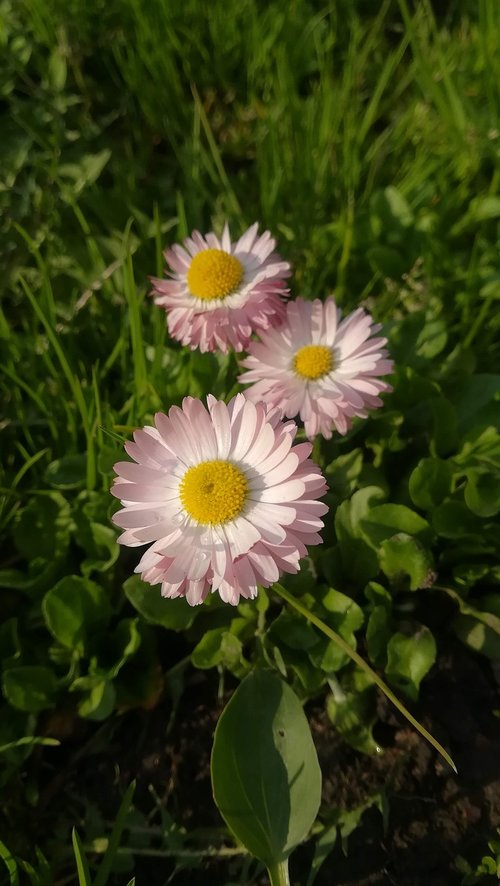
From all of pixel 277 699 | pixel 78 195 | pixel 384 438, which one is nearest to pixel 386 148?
pixel 78 195

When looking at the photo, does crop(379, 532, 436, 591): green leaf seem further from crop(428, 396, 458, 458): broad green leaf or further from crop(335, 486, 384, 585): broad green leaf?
crop(428, 396, 458, 458): broad green leaf

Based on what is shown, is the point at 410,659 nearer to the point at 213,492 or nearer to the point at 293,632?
the point at 293,632

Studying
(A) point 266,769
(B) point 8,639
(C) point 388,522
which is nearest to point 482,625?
(C) point 388,522

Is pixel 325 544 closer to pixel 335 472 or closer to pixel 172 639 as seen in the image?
pixel 335 472

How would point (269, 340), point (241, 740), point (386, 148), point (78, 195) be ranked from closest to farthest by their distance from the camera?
1. point (241, 740)
2. point (269, 340)
3. point (78, 195)
4. point (386, 148)

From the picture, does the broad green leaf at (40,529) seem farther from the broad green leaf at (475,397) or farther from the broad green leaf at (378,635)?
the broad green leaf at (475,397)

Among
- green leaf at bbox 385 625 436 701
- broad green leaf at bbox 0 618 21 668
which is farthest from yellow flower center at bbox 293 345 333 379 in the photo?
broad green leaf at bbox 0 618 21 668

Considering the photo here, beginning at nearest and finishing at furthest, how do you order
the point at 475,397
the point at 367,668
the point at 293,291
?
the point at 367,668, the point at 475,397, the point at 293,291
